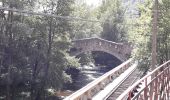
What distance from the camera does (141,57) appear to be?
26625 mm

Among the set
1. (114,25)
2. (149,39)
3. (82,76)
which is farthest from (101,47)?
(149,39)

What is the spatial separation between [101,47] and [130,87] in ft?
148

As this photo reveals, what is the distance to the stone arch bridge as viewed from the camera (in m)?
51.3

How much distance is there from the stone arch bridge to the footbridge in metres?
16.8

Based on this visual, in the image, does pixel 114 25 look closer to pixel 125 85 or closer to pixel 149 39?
pixel 149 39

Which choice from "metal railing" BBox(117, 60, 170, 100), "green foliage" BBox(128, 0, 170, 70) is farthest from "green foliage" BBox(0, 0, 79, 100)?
"metal railing" BBox(117, 60, 170, 100)

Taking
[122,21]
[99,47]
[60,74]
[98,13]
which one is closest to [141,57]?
[60,74]

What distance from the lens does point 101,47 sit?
52.6 metres

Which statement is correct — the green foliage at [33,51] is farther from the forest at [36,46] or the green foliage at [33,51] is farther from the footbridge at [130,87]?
the footbridge at [130,87]

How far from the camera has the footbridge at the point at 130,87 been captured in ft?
27.5

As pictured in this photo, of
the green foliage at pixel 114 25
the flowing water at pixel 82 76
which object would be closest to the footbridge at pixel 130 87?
the flowing water at pixel 82 76

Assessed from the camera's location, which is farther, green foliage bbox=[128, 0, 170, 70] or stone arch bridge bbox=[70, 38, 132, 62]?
stone arch bridge bbox=[70, 38, 132, 62]

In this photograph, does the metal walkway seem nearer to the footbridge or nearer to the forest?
the footbridge

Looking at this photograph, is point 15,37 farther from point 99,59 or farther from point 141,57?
point 99,59
